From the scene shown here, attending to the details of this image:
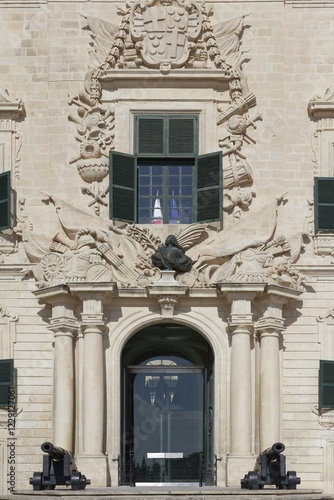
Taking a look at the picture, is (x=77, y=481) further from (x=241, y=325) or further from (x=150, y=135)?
(x=150, y=135)

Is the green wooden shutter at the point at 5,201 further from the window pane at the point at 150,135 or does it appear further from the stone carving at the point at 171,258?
the stone carving at the point at 171,258

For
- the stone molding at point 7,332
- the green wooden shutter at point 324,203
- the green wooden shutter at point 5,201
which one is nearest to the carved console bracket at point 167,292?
the stone molding at point 7,332

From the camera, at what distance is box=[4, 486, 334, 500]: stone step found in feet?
112

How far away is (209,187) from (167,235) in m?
1.36

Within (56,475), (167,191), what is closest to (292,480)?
(56,475)

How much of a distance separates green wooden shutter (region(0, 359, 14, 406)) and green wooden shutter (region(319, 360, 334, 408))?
6.46 meters

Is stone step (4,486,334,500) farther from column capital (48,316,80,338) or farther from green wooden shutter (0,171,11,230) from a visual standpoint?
green wooden shutter (0,171,11,230)

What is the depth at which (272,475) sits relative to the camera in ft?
117

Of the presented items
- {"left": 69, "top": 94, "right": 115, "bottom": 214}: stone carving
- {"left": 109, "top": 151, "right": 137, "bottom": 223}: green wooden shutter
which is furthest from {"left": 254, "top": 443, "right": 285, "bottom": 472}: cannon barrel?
{"left": 69, "top": 94, "right": 115, "bottom": 214}: stone carving

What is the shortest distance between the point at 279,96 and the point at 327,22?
197cm

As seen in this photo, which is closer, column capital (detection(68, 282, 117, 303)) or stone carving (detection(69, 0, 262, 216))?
column capital (detection(68, 282, 117, 303))

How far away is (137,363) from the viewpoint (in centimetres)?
3953

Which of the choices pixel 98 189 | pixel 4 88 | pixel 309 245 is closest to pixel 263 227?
pixel 309 245

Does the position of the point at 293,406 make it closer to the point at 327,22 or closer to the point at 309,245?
the point at 309,245
